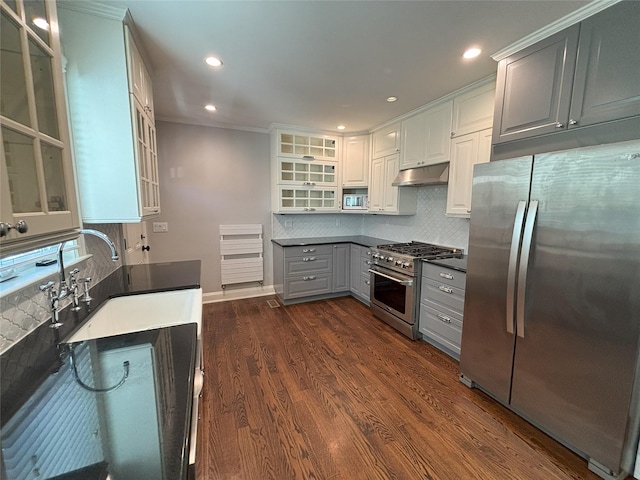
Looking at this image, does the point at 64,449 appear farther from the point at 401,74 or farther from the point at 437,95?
the point at 437,95

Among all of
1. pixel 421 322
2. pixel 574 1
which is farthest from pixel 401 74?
pixel 421 322

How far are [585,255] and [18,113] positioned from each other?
93.4 inches

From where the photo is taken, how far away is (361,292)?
151 inches

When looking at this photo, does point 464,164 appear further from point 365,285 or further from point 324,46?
point 365,285

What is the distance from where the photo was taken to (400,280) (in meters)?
2.87

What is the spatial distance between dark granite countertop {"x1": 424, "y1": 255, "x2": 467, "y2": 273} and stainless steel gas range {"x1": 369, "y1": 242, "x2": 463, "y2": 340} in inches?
4.7

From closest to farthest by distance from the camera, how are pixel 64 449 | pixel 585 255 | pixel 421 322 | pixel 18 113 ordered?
pixel 64 449
pixel 18 113
pixel 585 255
pixel 421 322

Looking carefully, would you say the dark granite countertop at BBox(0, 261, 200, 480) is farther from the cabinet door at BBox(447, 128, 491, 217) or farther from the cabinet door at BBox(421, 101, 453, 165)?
the cabinet door at BBox(421, 101, 453, 165)

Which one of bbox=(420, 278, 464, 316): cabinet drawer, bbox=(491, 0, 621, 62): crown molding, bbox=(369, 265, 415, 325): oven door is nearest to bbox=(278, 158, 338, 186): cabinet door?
bbox=(369, 265, 415, 325): oven door

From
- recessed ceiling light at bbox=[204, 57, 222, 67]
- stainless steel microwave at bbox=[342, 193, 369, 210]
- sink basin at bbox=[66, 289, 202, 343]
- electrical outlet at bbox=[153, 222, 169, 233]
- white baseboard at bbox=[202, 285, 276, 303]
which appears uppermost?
recessed ceiling light at bbox=[204, 57, 222, 67]

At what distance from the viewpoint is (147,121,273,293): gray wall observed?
140 inches

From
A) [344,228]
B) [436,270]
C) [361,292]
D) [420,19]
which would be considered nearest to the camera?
[420,19]

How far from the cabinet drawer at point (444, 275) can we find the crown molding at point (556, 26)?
5.48 feet

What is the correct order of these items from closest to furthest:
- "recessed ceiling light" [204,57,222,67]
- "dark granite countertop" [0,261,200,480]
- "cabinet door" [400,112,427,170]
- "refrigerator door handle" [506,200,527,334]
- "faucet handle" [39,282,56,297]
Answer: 1. "dark granite countertop" [0,261,200,480]
2. "faucet handle" [39,282,56,297]
3. "refrigerator door handle" [506,200,527,334]
4. "recessed ceiling light" [204,57,222,67]
5. "cabinet door" [400,112,427,170]
